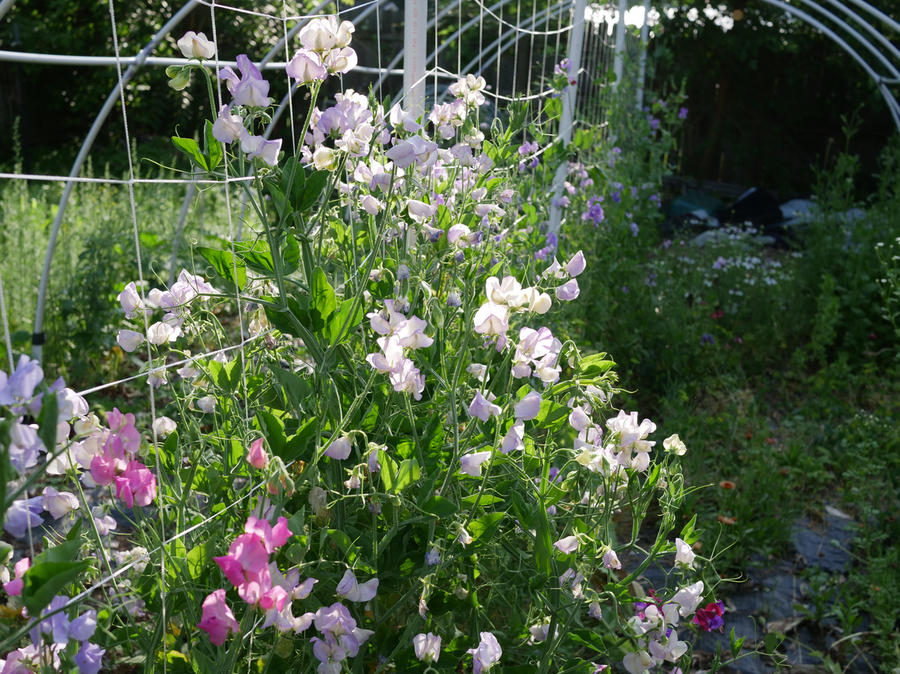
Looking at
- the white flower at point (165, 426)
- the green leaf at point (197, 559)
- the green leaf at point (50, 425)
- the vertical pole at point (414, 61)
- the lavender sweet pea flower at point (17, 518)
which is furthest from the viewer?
the vertical pole at point (414, 61)

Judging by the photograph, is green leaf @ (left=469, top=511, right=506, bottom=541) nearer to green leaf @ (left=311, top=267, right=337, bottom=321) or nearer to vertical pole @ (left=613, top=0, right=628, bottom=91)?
green leaf @ (left=311, top=267, right=337, bottom=321)

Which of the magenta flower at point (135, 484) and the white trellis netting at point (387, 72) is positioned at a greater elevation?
the white trellis netting at point (387, 72)

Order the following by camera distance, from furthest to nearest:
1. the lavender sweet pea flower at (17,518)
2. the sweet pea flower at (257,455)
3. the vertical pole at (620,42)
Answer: the vertical pole at (620,42), the sweet pea flower at (257,455), the lavender sweet pea flower at (17,518)

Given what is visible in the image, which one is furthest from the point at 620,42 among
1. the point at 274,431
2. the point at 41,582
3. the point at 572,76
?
the point at 41,582

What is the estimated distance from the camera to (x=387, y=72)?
1558mm

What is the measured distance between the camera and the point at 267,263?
3.29ft

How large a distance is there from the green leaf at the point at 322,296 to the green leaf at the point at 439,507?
25cm

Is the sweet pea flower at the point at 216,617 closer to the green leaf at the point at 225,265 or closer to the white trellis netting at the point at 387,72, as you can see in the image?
the white trellis netting at the point at 387,72

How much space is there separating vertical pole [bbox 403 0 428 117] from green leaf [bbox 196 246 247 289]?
0.63 m

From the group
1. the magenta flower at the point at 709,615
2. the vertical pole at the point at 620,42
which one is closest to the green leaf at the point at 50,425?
the magenta flower at the point at 709,615

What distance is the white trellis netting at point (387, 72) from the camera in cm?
98

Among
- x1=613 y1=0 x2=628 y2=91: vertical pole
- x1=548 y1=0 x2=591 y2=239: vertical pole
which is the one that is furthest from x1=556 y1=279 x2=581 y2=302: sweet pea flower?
x1=613 y1=0 x2=628 y2=91: vertical pole

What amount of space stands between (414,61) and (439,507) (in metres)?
0.92

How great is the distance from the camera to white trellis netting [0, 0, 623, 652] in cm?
98
